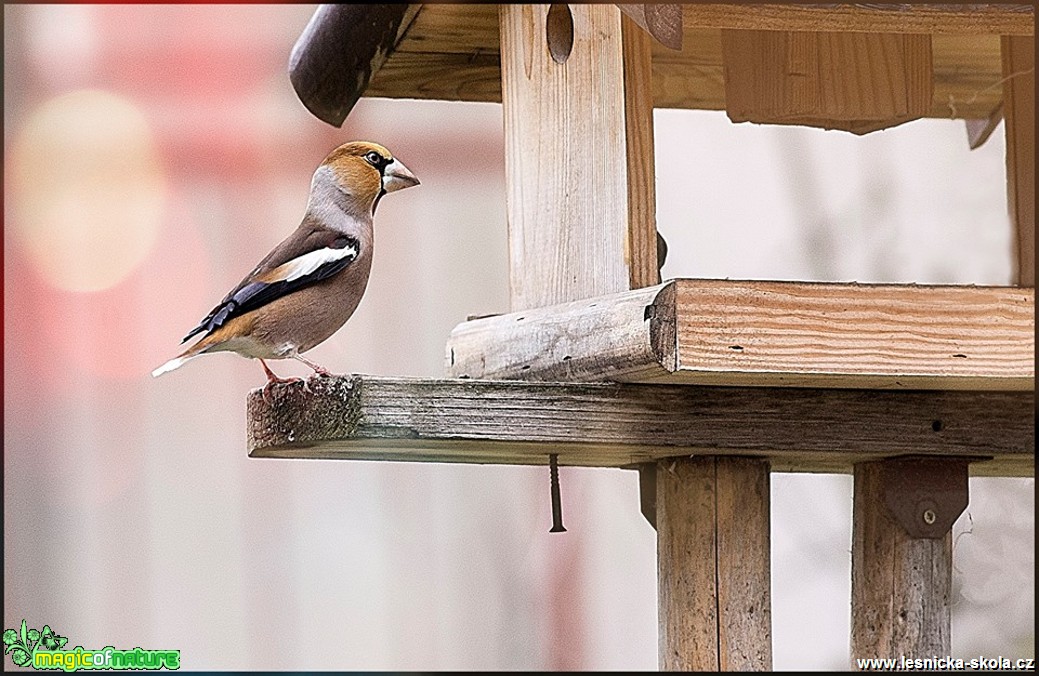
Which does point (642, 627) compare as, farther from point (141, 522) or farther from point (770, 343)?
point (770, 343)

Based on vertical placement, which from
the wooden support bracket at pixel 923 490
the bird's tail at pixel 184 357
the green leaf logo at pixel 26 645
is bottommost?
the green leaf logo at pixel 26 645

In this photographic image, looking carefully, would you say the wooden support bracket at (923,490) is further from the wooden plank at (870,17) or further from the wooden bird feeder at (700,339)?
the wooden plank at (870,17)

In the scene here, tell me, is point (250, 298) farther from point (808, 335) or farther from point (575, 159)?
point (808, 335)

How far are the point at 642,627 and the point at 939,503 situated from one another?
2137mm

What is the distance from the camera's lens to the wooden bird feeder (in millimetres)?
1696

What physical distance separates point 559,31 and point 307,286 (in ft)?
1.71

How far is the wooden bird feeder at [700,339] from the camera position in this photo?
170 cm

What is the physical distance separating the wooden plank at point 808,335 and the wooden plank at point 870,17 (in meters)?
0.31

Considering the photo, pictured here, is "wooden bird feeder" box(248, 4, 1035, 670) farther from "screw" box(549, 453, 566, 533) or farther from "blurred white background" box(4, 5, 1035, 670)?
"blurred white background" box(4, 5, 1035, 670)

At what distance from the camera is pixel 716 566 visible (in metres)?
2.00

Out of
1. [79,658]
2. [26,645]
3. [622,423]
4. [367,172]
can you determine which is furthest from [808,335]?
[26,645]

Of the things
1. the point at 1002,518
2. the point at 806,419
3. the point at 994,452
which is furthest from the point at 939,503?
the point at 1002,518

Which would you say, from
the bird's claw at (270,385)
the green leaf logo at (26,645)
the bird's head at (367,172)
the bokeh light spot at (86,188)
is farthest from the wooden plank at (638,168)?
the bokeh light spot at (86,188)

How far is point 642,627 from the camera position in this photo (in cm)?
415
